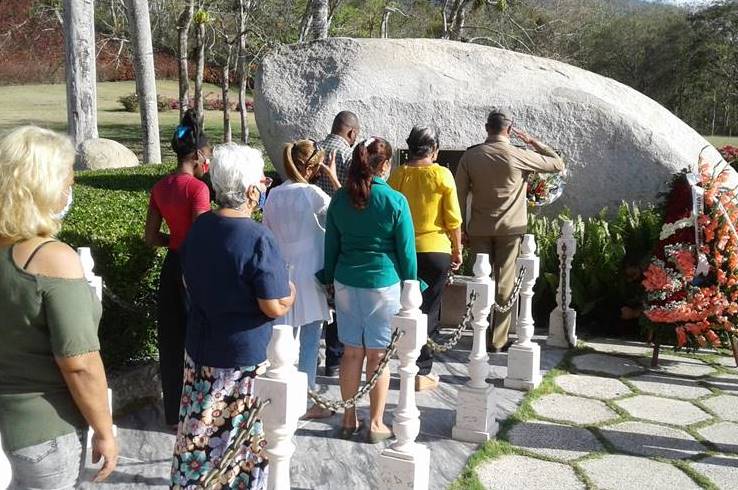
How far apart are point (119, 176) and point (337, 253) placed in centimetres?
707

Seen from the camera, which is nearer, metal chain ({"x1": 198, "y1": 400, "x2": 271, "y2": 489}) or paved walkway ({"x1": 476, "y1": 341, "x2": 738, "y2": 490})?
metal chain ({"x1": 198, "y1": 400, "x2": 271, "y2": 489})

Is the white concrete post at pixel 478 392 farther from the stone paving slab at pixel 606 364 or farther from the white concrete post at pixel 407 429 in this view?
the stone paving slab at pixel 606 364

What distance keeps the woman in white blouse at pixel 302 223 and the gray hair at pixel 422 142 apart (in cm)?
78

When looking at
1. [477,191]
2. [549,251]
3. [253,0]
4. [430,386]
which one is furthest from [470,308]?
[253,0]

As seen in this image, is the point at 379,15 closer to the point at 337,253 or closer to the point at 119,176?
the point at 119,176

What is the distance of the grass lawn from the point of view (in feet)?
98.9

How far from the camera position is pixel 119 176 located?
10.8 meters

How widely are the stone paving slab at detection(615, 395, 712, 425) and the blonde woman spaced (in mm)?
3963

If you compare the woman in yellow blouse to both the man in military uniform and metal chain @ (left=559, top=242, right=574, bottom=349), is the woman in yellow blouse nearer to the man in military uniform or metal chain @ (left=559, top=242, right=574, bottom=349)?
the man in military uniform

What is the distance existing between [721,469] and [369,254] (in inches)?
91.6

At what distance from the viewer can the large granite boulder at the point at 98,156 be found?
13.2m

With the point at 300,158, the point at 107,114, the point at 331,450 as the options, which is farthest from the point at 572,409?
the point at 107,114

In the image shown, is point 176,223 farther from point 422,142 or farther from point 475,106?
point 475,106

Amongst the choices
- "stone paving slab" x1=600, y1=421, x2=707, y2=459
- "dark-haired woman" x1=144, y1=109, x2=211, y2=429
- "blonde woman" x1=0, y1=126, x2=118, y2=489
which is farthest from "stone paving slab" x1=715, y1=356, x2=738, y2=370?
"blonde woman" x1=0, y1=126, x2=118, y2=489
